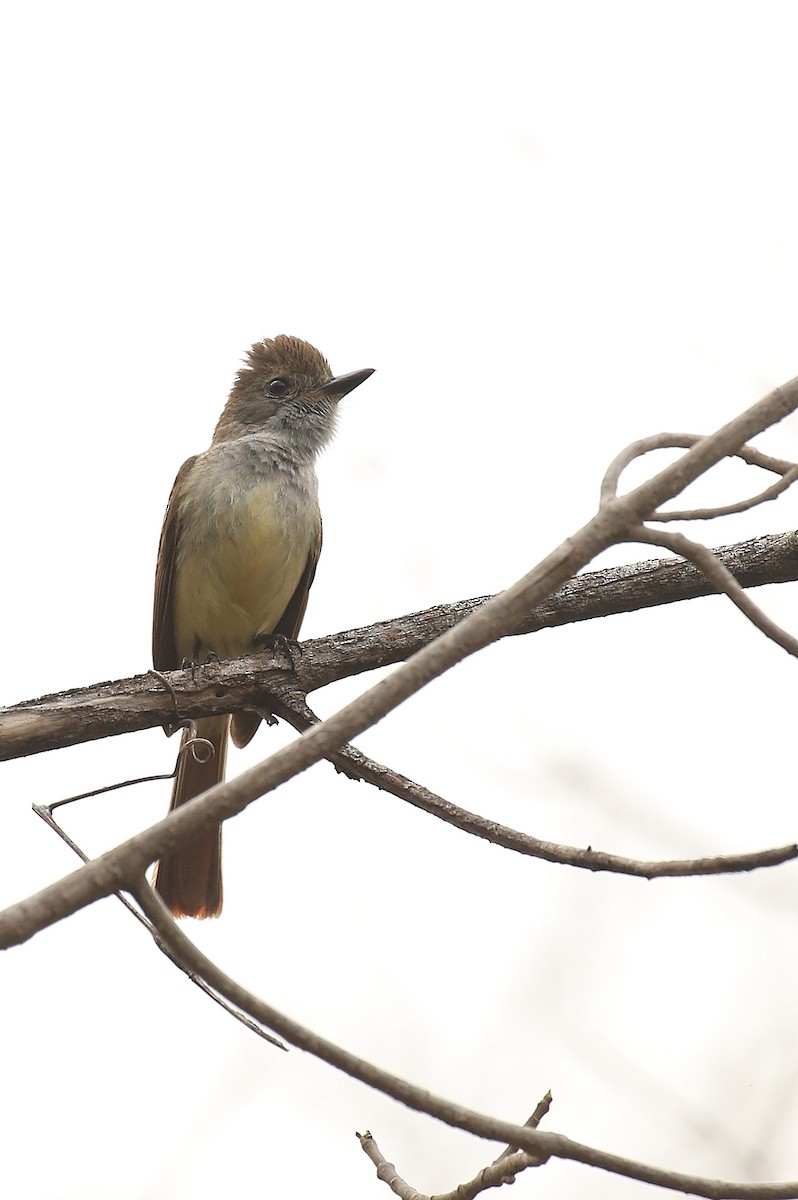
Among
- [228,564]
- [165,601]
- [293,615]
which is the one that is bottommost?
[165,601]

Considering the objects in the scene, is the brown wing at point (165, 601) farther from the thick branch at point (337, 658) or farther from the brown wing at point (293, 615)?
the thick branch at point (337, 658)

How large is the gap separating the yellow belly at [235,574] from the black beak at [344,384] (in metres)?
0.66

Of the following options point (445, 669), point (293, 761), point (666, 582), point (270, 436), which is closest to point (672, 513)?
point (445, 669)

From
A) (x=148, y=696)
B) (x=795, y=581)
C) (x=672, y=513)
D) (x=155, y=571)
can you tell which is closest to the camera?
(x=672, y=513)

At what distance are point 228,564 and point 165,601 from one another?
33 cm

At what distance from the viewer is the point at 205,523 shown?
4328 mm

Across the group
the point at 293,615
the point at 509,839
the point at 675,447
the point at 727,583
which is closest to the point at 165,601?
the point at 293,615

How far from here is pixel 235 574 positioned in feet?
14.0

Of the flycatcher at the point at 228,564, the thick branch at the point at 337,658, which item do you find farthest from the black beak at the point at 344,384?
the thick branch at the point at 337,658

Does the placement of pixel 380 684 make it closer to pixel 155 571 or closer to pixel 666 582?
pixel 666 582

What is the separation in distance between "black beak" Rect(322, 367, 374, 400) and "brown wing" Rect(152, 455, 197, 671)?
0.77 m

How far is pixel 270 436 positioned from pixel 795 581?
7.86 ft

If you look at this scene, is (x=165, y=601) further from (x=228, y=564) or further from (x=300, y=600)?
(x=300, y=600)

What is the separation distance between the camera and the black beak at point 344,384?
4.91 metres
